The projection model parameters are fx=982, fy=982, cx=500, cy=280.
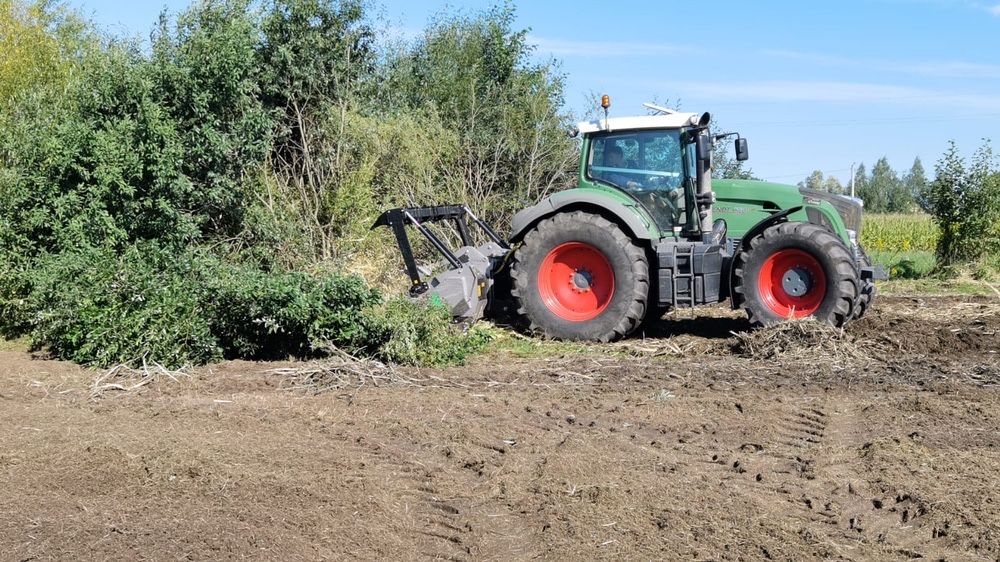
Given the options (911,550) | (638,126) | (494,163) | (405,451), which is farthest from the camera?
(494,163)

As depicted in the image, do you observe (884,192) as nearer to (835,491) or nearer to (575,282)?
(575,282)

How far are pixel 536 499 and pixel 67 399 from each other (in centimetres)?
409

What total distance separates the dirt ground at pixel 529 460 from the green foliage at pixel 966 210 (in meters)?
7.65

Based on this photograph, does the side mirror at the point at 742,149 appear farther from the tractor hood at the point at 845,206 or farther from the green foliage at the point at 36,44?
the green foliage at the point at 36,44

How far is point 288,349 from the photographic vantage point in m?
8.72

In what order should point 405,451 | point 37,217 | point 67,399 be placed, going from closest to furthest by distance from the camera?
1. point 405,451
2. point 67,399
3. point 37,217

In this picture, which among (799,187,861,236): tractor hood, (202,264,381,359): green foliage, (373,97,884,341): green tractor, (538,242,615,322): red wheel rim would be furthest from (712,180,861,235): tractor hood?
(202,264,381,359): green foliage

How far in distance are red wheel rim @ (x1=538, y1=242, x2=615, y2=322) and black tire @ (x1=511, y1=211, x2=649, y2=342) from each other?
62mm

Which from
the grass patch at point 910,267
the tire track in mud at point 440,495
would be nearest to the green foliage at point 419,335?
the tire track in mud at point 440,495

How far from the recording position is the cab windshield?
9.67 m

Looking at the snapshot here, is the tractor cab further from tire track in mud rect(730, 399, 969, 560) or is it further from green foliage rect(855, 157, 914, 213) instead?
green foliage rect(855, 157, 914, 213)

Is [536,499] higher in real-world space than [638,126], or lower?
lower

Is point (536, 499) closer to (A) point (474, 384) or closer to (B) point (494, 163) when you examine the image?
(A) point (474, 384)

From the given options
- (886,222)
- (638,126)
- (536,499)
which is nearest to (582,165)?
(638,126)
